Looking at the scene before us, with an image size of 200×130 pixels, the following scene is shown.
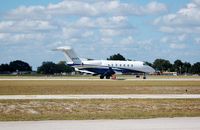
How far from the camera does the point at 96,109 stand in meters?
25.6

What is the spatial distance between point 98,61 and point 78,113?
7577 centimetres

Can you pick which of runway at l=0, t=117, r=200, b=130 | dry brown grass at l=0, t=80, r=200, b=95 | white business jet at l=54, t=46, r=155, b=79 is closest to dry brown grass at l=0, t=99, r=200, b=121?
runway at l=0, t=117, r=200, b=130

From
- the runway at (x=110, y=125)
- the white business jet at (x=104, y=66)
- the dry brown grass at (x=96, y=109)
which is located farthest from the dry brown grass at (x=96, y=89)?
the white business jet at (x=104, y=66)

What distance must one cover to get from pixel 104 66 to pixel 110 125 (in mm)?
79946

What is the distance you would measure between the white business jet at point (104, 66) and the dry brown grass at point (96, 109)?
6645 centimetres

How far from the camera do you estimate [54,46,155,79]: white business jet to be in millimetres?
97750

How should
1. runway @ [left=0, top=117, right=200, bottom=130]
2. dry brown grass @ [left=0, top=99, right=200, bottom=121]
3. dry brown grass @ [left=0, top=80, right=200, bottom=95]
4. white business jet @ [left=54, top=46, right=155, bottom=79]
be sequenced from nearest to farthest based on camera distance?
runway @ [left=0, top=117, right=200, bottom=130], dry brown grass @ [left=0, top=99, right=200, bottom=121], dry brown grass @ [left=0, top=80, right=200, bottom=95], white business jet @ [left=54, top=46, right=155, bottom=79]

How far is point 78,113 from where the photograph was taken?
2386cm

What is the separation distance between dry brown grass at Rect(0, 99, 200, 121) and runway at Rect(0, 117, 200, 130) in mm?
2026

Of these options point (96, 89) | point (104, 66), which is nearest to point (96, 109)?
point (96, 89)

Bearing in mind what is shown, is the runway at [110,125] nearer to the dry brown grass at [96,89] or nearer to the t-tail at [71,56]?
the dry brown grass at [96,89]

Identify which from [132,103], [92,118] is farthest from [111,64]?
[92,118]

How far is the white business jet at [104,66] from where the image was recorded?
321 ft

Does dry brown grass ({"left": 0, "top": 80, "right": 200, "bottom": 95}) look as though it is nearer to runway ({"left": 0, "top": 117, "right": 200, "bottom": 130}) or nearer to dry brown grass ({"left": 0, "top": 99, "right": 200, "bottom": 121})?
dry brown grass ({"left": 0, "top": 99, "right": 200, "bottom": 121})
